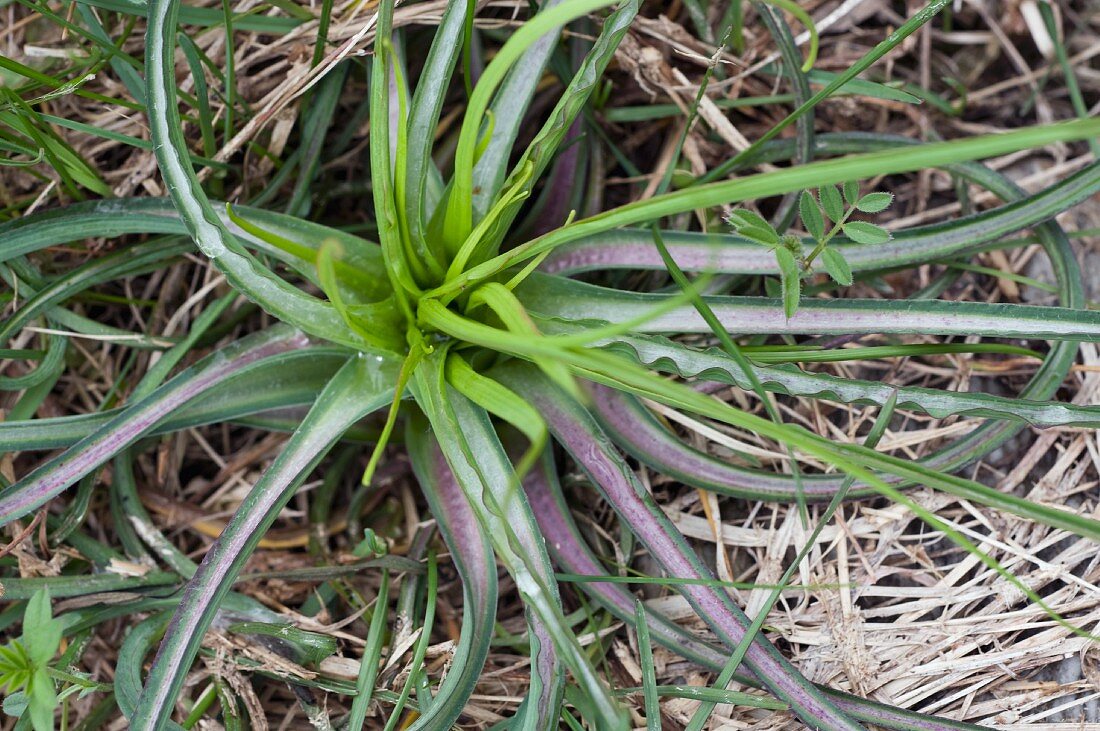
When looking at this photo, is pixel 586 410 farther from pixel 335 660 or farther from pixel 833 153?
pixel 833 153

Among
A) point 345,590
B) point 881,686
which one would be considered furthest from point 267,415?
point 881,686

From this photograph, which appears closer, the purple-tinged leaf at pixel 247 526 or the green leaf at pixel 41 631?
the green leaf at pixel 41 631

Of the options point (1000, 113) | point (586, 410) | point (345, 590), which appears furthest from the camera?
point (1000, 113)

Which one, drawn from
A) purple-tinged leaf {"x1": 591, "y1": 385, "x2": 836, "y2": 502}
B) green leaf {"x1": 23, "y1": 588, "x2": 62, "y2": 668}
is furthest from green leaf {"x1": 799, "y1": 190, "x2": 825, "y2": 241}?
green leaf {"x1": 23, "y1": 588, "x2": 62, "y2": 668}

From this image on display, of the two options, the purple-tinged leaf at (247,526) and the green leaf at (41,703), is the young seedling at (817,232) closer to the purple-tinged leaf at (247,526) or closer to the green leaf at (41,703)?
the purple-tinged leaf at (247,526)

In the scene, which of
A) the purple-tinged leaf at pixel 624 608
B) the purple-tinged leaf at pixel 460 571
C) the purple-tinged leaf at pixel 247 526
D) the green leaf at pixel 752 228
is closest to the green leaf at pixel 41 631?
the purple-tinged leaf at pixel 247 526

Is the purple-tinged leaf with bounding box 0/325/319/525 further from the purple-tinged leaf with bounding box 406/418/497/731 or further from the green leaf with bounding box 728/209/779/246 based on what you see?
the green leaf with bounding box 728/209/779/246
